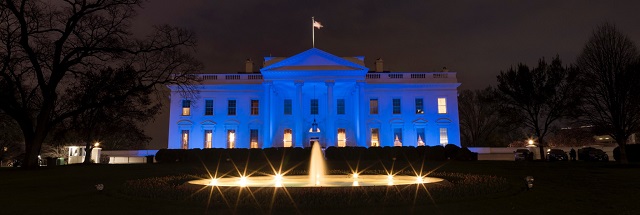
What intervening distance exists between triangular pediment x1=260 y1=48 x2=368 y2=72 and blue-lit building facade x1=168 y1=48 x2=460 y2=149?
0.10 m

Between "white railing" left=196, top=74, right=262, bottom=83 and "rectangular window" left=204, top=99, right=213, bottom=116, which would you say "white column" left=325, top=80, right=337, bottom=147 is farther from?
"rectangular window" left=204, top=99, right=213, bottom=116

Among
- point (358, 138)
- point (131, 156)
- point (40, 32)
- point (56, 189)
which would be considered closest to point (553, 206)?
point (56, 189)

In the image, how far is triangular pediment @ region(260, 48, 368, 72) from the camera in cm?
4475

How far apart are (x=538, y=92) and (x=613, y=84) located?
13.3m

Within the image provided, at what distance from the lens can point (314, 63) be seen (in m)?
45.4

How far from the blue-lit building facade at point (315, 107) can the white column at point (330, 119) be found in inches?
9.0

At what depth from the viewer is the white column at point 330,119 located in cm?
4409

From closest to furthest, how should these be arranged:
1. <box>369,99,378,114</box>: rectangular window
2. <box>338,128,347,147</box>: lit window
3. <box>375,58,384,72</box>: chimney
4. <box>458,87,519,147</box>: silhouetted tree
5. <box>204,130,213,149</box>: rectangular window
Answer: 1. <box>338,128,347,147</box>: lit window
2. <box>204,130,213,149</box>: rectangular window
3. <box>369,99,378,114</box>: rectangular window
4. <box>375,58,384,72</box>: chimney
5. <box>458,87,519,147</box>: silhouetted tree

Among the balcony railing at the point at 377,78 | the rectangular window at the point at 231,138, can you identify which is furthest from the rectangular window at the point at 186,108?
the rectangular window at the point at 231,138

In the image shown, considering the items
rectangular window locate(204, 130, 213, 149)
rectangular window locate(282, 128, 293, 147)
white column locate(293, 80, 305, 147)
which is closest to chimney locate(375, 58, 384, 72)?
white column locate(293, 80, 305, 147)

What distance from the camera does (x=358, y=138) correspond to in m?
43.9

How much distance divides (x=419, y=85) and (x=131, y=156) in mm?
30913

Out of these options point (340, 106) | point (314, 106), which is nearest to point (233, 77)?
point (314, 106)

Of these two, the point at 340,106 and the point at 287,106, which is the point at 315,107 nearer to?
the point at 340,106
